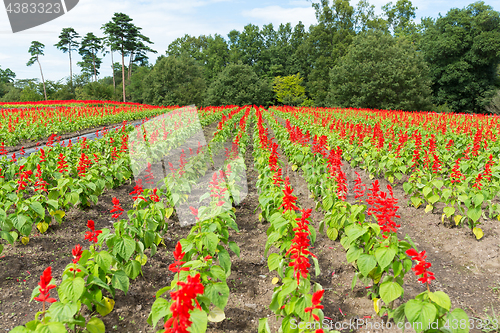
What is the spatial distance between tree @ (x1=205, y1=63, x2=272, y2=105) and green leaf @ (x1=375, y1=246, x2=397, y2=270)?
155ft

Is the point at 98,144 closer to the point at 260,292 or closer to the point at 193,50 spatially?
the point at 260,292

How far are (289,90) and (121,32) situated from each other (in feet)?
100

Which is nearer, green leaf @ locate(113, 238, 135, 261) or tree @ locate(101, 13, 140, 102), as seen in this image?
green leaf @ locate(113, 238, 135, 261)

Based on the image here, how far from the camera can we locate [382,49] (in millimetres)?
38750

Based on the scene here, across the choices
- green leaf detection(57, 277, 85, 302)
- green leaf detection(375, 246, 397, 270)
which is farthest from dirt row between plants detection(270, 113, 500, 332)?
green leaf detection(57, 277, 85, 302)

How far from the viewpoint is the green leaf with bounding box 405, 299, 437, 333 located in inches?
→ 77.1

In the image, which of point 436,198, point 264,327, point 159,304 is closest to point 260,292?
point 264,327

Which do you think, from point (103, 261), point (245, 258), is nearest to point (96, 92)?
point (245, 258)

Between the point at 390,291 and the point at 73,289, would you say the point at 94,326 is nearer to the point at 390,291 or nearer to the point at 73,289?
the point at 73,289

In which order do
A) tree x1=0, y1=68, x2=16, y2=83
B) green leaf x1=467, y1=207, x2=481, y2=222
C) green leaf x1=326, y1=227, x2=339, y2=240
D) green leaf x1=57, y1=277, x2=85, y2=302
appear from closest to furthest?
green leaf x1=57, y1=277, x2=85, y2=302 → green leaf x1=326, y1=227, x2=339, y2=240 → green leaf x1=467, y1=207, x2=481, y2=222 → tree x1=0, y1=68, x2=16, y2=83

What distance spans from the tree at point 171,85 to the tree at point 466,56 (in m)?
37.5

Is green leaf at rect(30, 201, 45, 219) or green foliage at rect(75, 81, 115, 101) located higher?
green foliage at rect(75, 81, 115, 101)

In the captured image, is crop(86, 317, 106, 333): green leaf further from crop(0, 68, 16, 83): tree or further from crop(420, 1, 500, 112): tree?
crop(0, 68, 16, 83): tree

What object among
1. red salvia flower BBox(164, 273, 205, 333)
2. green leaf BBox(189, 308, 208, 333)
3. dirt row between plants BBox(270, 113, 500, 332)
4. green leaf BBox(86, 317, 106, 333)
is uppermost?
red salvia flower BBox(164, 273, 205, 333)
